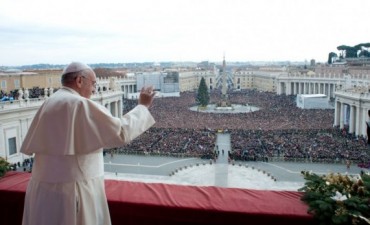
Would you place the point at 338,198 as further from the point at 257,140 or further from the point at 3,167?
the point at 257,140

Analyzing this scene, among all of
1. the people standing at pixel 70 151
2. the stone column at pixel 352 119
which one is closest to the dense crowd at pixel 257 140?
the stone column at pixel 352 119

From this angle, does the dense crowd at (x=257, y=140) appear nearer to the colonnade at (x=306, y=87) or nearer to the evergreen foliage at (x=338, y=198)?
the evergreen foliage at (x=338, y=198)

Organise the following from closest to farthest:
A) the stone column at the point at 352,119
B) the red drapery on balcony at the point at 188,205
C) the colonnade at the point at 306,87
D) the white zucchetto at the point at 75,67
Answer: the white zucchetto at the point at 75,67 → the red drapery on balcony at the point at 188,205 → the stone column at the point at 352,119 → the colonnade at the point at 306,87

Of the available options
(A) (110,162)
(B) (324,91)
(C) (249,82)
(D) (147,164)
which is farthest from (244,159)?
(C) (249,82)

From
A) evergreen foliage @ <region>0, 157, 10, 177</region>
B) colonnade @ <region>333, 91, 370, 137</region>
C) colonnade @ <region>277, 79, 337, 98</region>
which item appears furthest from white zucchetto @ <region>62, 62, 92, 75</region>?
colonnade @ <region>277, 79, 337, 98</region>

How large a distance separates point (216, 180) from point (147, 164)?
6.04 metres

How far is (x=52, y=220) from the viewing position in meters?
2.55

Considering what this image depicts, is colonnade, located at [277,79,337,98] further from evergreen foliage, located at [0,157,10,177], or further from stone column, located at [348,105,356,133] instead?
evergreen foliage, located at [0,157,10,177]

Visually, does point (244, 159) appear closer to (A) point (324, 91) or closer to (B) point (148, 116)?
(B) point (148, 116)

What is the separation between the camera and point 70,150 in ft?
8.24

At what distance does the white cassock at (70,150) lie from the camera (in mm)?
2533

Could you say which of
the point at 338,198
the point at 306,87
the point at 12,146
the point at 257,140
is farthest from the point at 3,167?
the point at 306,87

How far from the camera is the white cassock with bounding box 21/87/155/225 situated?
2.53 meters

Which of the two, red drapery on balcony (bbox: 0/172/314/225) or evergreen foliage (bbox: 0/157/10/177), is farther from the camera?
evergreen foliage (bbox: 0/157/10/177)
